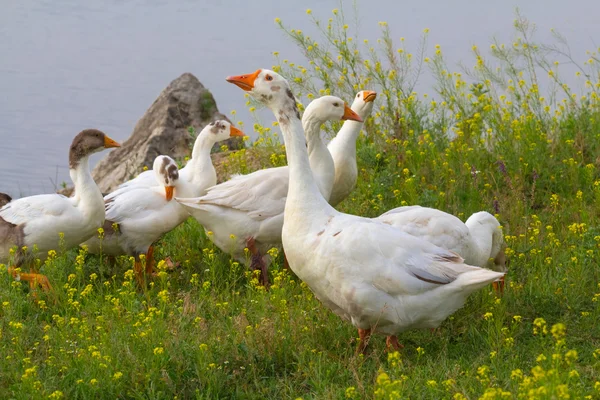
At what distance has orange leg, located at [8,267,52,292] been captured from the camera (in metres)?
6.72

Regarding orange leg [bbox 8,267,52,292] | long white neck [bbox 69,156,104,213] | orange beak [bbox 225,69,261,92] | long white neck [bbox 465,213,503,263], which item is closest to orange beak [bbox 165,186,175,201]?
long white neck [bbox 69,156,104,213]

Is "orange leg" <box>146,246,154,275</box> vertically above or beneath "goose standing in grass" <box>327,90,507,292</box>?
beneath

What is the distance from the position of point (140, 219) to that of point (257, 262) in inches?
44.3

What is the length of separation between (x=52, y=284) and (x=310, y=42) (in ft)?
15.7

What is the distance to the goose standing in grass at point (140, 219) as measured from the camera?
7.51 m

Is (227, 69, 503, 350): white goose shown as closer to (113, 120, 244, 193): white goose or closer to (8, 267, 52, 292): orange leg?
(8, 267, 52, 292): orange leg

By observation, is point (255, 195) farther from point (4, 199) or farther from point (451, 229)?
point (4, 199)

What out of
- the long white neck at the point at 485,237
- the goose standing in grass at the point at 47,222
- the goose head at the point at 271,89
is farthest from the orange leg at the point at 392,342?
the goose standing in grass at the point at 47,222

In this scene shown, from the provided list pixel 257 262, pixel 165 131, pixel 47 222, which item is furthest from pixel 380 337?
pixel 165 131

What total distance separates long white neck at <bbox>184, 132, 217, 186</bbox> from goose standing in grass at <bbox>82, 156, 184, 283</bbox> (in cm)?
53

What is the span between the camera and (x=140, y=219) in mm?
7516

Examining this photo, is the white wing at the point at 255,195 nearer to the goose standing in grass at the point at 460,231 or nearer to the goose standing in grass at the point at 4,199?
the goose standing in grass at the point at 460,231

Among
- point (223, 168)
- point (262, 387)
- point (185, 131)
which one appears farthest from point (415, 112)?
point (262, 387)

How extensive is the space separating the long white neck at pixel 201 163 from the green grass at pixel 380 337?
503mm
